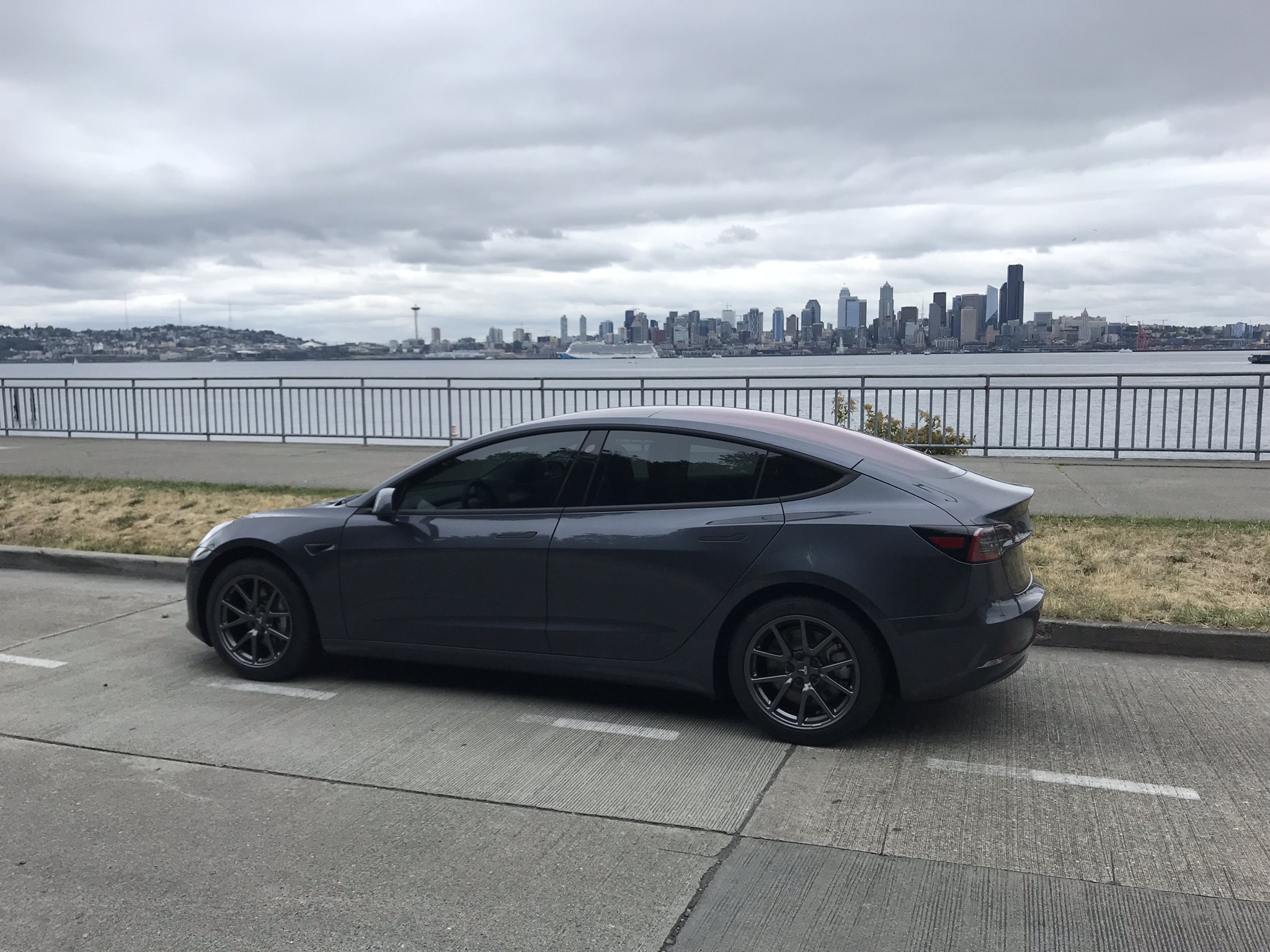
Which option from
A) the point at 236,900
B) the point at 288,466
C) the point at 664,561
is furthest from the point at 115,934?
the point at 288,466

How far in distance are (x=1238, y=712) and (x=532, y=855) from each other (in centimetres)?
382

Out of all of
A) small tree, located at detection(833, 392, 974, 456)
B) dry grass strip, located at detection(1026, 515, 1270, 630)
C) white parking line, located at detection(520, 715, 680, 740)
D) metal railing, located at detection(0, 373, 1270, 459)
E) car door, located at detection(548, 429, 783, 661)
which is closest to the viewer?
car door, located at detection(548, 429, 783, 661)

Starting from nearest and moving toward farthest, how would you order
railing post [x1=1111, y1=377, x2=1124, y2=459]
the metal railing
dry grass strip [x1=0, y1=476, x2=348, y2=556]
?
dry grass strip [x1=0, y1=476, x2=348, y2=556], railing post [x1=1111, y1=377, x2=1124, y2=459], the metal railing

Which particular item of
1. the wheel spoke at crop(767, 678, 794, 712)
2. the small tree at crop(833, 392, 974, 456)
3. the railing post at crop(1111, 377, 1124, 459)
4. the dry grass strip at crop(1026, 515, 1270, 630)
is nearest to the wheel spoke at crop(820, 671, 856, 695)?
the wheel spoke at crop(767, 678, 794, 712)

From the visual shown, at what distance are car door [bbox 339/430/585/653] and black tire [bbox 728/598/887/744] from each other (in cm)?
112

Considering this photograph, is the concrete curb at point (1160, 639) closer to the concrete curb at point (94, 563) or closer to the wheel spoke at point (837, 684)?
the wheel spoke at point (837, 684)

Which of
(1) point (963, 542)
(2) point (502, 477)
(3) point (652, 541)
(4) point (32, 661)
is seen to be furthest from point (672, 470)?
(4) point (32, 661)

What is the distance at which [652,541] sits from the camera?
5.42 m

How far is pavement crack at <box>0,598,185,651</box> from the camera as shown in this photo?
7242 mm

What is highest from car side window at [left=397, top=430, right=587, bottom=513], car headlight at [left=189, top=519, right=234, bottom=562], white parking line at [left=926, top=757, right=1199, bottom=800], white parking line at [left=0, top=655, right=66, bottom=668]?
car side window at [left=397, top=430, right=587, bottom=513]

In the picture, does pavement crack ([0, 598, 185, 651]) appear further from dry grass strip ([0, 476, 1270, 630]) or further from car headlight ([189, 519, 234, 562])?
car headlight ([189, 519, 234, 562])

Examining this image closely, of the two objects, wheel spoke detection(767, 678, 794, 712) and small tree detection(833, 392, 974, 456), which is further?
small tree detection(833, 392, 974, 456)

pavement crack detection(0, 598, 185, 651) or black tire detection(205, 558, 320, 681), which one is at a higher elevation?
black tire detection(205, 558, 320, 681)

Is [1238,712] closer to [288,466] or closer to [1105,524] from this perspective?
[1105,524]
